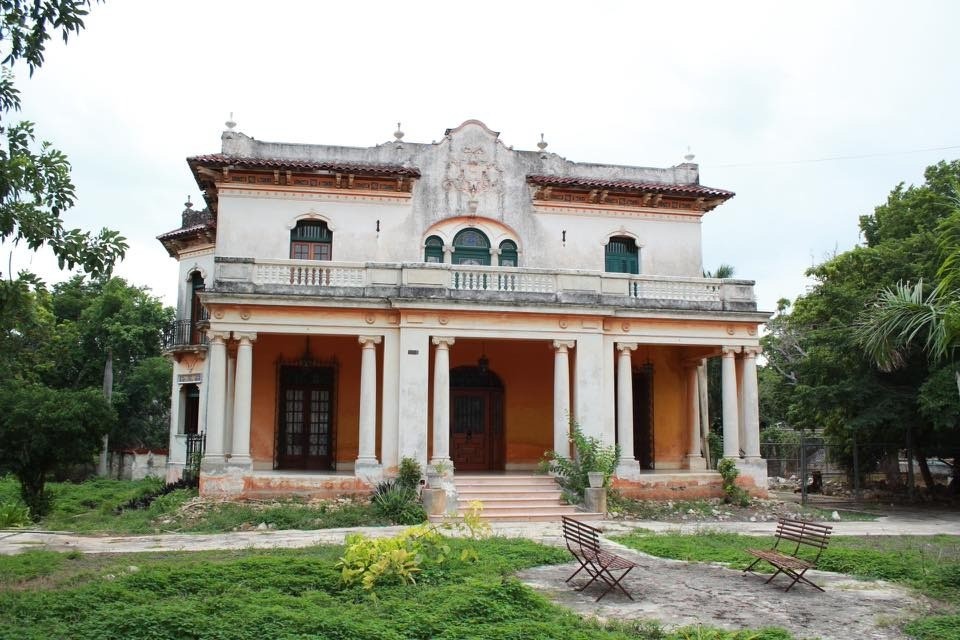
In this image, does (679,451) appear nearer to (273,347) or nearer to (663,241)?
(663,241)

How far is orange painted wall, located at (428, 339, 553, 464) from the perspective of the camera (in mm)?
22422

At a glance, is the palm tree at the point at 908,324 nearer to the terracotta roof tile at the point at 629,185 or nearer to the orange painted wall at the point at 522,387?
the terracotta roof tile at the point at 629,185

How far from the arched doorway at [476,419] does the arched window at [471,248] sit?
3.03 metres

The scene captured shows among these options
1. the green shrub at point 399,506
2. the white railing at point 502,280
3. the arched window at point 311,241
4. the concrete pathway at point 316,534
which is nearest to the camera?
the concrete pathway at point 316,534

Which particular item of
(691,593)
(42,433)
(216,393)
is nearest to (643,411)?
(216,393)

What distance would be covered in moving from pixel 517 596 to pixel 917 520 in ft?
44.8

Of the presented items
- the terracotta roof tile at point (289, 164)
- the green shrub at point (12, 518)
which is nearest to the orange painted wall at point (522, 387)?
the terracotta roof tile at point (289, 164)

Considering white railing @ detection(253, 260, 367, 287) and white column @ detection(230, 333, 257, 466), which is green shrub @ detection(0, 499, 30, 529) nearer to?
white column @ detection(230, 333, 257, 466)

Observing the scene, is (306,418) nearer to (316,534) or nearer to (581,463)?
(316,534)

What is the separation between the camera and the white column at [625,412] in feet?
64.8

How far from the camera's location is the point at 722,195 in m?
23.5

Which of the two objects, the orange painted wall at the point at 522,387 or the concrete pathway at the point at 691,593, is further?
the orange painted wall at the point at 522,387

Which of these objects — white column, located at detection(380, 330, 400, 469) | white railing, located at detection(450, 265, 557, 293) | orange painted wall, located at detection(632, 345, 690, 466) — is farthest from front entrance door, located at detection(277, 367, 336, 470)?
orange painted wall, located at detection(632, 345, 690, 466)

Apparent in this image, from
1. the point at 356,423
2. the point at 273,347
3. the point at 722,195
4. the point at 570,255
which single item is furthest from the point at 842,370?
the point at 273,347
